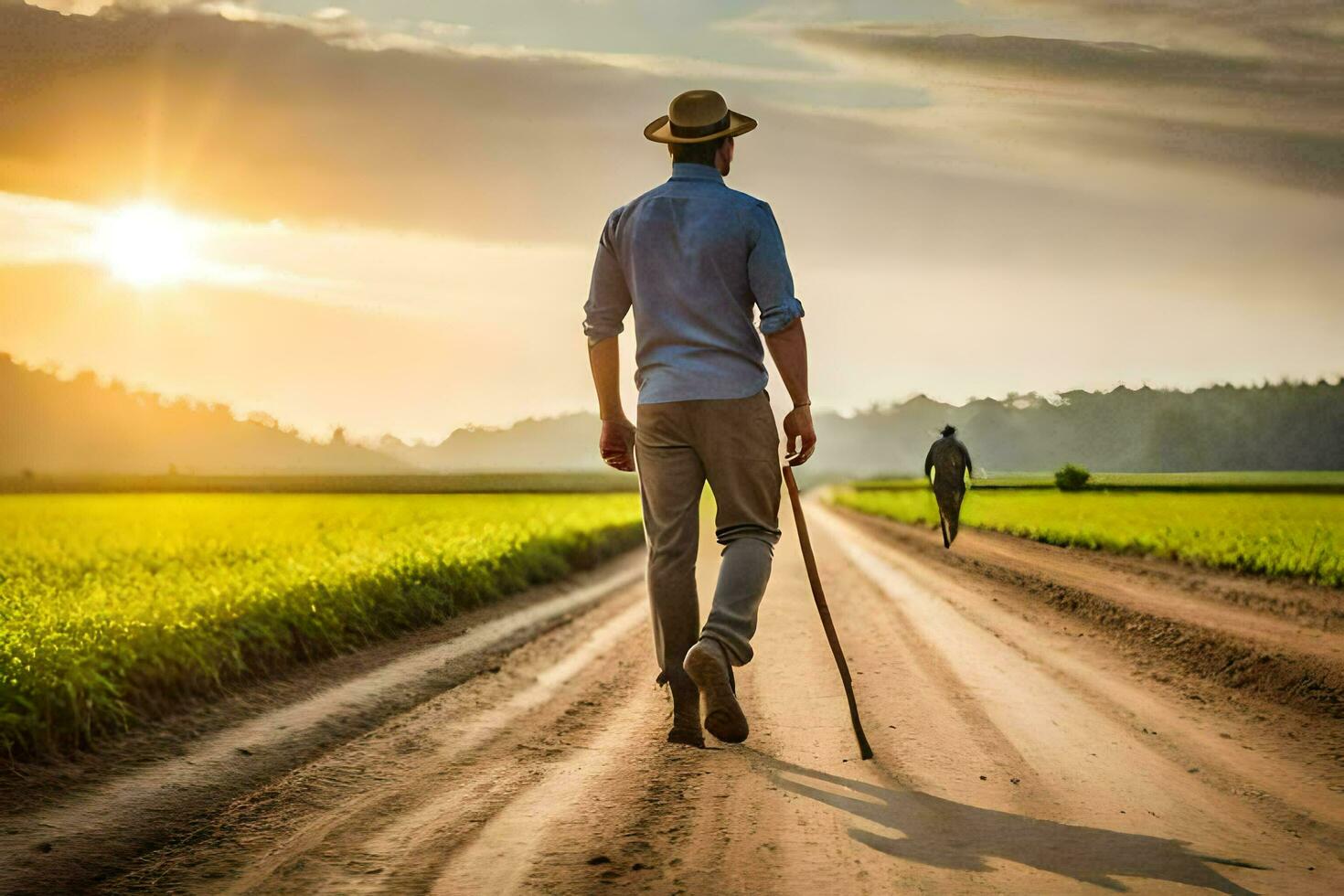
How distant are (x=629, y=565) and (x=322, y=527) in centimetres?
534

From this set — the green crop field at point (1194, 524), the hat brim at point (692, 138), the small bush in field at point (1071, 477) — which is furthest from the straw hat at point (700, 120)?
the small bush in field at point (1071, 477)

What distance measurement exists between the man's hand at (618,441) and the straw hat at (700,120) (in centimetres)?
122

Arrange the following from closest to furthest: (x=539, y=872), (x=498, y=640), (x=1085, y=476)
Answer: (x=539, y=872), (x=498, y=640), (x=1085, y=476)

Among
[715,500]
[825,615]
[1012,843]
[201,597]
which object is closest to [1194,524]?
[825,615]

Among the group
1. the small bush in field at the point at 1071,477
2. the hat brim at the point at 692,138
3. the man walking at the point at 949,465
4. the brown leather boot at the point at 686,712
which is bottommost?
the brown leather boot at the point at 686,712

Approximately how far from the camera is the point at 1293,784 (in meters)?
4.19

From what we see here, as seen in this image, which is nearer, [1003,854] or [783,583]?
[1003,854]

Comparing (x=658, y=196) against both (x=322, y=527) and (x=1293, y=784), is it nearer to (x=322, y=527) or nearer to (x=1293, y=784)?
(x=1293, y=784)

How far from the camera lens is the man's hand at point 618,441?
483 centimetres

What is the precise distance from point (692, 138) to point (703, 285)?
25.2 inches

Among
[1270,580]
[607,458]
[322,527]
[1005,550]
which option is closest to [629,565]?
[322,527]

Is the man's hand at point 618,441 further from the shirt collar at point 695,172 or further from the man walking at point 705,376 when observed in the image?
the shirt collar at point 695,172

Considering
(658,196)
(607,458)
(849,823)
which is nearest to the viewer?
(849,823)

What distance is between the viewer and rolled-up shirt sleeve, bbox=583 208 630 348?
4.82 m
